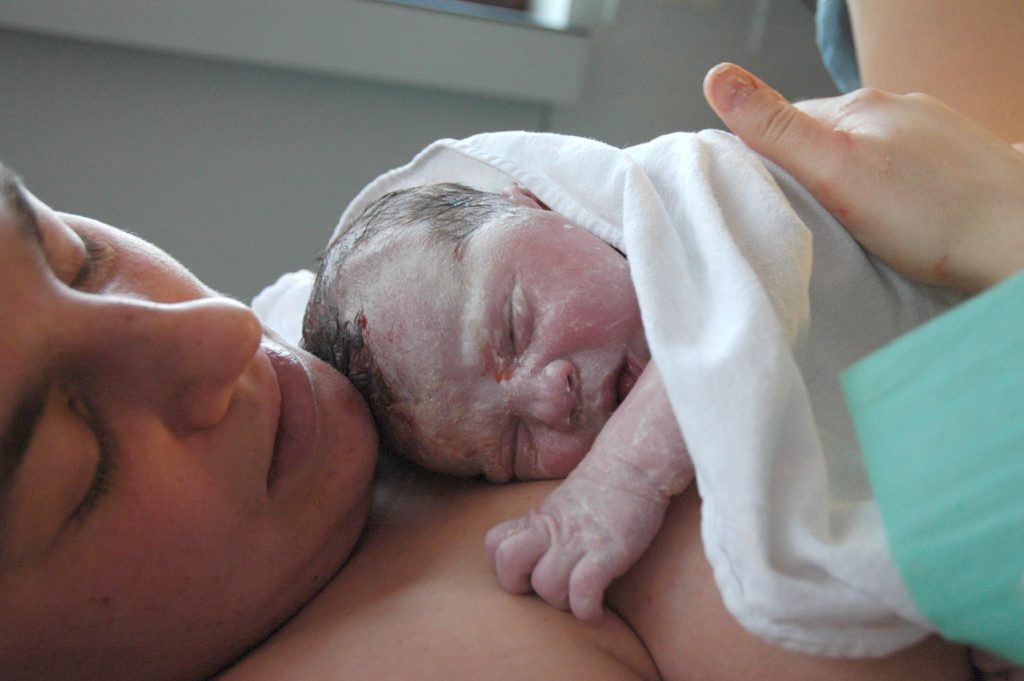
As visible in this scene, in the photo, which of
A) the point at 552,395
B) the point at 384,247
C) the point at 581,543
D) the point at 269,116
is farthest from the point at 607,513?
the point at 269,116

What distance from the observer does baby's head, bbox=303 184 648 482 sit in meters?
0.75

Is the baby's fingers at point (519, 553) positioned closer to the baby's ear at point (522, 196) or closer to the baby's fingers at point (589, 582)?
the baby's fingers at point (589, 582)

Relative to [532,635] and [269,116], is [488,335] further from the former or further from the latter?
[269,116]

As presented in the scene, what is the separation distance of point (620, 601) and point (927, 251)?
41 centimetres

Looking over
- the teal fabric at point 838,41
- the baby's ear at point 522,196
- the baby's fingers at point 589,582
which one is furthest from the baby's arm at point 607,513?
the teal fabric at point 838,41

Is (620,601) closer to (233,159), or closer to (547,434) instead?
(547,434)

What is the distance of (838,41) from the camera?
1.47 m

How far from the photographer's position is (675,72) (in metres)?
2.26

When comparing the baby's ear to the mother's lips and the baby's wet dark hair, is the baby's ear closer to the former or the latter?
the baby's wet dark hair

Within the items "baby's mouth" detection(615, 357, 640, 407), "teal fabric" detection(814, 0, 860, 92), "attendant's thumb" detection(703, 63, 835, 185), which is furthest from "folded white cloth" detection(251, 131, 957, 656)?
"teal fabric" detection(814, 0, 860, 92)

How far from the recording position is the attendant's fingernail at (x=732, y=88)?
0.80 metres

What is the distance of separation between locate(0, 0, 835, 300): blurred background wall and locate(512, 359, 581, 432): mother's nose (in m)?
1.48

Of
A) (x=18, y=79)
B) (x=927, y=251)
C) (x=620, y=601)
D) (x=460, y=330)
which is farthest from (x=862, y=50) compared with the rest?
(x=18, y=79)

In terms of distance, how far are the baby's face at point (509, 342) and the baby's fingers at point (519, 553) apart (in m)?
0.14
